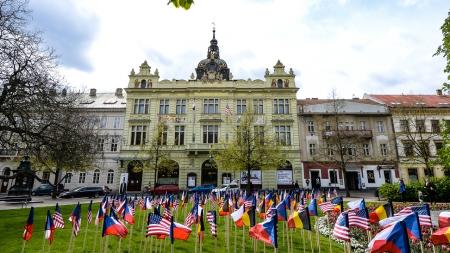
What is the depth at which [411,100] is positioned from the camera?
150 feet

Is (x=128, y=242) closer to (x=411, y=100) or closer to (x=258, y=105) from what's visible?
(x=258, y=105)

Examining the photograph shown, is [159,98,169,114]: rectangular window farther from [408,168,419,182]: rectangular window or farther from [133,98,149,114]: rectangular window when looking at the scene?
[408,168,419,182]: rectangular window

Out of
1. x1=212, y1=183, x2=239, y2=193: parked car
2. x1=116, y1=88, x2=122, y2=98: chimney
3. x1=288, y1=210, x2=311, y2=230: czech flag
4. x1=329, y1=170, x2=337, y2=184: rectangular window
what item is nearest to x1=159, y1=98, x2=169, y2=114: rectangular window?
x1=116, y1=88, x2=122, y2=98: chimney

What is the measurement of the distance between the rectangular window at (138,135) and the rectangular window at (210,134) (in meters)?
8.78

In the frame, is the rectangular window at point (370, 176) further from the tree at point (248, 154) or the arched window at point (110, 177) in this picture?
the arched window at point (110, 177)

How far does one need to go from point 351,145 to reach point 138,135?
3097 cm

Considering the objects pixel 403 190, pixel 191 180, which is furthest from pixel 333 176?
pixel 403 190

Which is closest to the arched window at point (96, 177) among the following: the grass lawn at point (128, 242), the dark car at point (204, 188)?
the dark car at point (204, 188)

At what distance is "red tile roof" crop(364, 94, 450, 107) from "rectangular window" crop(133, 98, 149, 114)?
37.0m

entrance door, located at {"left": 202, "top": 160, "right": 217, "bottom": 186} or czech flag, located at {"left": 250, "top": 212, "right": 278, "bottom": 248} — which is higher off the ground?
entrance door, located at {"left": 202, "top": 160, "right": 217, "bottom": 186}

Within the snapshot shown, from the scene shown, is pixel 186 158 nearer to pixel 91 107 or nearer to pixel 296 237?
pixel 91 107

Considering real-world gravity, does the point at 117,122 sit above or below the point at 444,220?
above

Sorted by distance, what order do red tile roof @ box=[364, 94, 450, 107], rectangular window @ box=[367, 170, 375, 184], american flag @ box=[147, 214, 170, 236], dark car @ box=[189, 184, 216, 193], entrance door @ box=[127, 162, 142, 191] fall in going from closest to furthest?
american flag @ box=[147, 214, 170, 236], dark car @ box=[189, 184, 216, 193], entrance door @ box=[127, 162, 142, 191], rectangular window @ box=[367, 170, 375, 184], red tile roof @ box=[364, 94, 450, 107]

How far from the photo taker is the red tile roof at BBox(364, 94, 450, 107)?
142 ft
